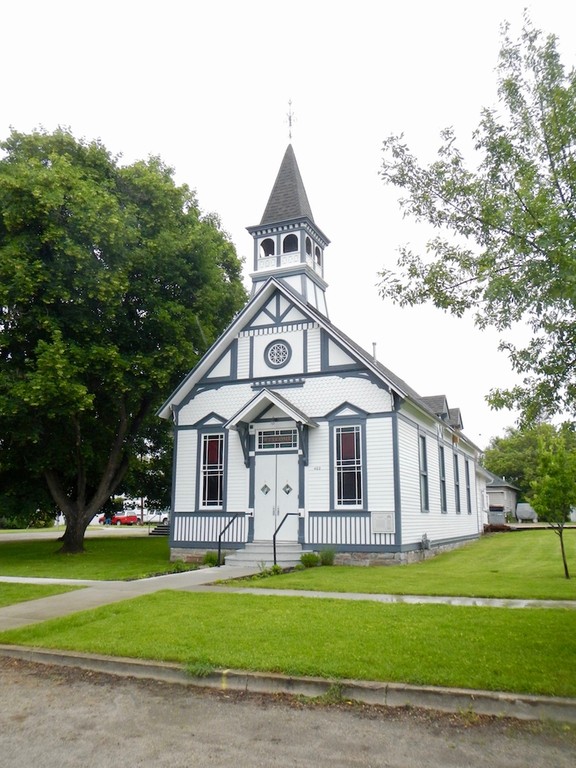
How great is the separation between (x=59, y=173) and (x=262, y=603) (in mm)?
14835

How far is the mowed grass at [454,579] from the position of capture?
455 inches

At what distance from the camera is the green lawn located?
38.9 feet

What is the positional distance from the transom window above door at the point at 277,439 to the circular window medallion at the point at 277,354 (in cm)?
209

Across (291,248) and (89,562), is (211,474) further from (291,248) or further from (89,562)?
(291,248)

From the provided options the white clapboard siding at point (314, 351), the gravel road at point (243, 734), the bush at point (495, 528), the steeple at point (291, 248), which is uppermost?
the steeple at point (291, 248)

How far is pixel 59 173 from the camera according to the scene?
19.2m

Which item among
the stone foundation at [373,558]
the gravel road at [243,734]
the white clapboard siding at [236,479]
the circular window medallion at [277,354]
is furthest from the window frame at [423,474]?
the gravel road at [243,734]

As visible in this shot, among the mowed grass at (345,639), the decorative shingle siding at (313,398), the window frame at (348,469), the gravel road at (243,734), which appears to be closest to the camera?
the gravel road at (243,734)

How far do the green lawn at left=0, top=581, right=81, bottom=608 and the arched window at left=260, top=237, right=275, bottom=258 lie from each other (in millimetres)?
13897

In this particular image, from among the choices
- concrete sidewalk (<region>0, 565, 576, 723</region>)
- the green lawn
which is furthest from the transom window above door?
concrete sidewalk (<region>0, 565, 576, 723</region>)

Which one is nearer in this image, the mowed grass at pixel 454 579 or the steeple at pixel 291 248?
the mowed grass at pixel 454 579

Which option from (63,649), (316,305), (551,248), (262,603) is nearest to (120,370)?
(316,305)

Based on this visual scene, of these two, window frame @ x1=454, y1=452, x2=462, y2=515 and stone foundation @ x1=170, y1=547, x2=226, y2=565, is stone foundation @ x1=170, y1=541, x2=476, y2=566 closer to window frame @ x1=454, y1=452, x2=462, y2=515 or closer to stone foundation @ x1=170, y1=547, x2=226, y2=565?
stone foundation @ x1=170, y1=547, x2=226, y2=565

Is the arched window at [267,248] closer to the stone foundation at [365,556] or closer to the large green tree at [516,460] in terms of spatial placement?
the stone foundation at [365,556]
